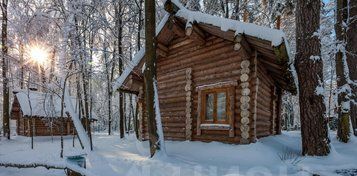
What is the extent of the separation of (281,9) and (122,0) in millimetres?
10334

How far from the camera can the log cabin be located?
9.00m

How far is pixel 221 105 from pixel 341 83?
4263 mm

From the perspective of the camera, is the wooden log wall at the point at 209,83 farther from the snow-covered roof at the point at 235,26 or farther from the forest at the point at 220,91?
the snow-covered roof at the point at 235,26

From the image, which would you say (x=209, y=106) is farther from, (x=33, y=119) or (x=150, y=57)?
(x=33, y=119)

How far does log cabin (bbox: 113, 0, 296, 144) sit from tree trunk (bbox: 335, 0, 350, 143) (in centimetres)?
170

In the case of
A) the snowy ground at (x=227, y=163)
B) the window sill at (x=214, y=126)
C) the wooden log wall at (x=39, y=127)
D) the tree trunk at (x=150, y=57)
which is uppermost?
the tree trunk at (x=150, y=57)

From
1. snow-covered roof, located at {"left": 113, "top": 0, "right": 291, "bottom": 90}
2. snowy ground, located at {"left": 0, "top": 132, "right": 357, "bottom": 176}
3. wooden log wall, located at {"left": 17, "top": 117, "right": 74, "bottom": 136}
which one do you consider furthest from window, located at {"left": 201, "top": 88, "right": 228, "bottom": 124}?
wooden log wall, located at {"left": 17, "top": 117, "right": 74, "bottom": 136}

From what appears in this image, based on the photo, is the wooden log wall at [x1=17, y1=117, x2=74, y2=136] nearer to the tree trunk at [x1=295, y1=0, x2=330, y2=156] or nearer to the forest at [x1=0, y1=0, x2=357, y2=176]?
the forest at [x1=0, y1=0, x2=357, y2=176]

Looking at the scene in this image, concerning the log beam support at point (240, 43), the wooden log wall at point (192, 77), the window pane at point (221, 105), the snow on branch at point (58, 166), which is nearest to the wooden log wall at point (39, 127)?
the wooden log wall at point (192, 77)

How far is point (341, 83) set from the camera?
1004 cm

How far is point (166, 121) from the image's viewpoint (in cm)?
1203

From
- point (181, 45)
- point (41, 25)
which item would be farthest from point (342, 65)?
point (41, 25)

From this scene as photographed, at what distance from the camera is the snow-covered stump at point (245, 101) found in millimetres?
9008

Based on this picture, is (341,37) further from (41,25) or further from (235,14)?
(41,25)
